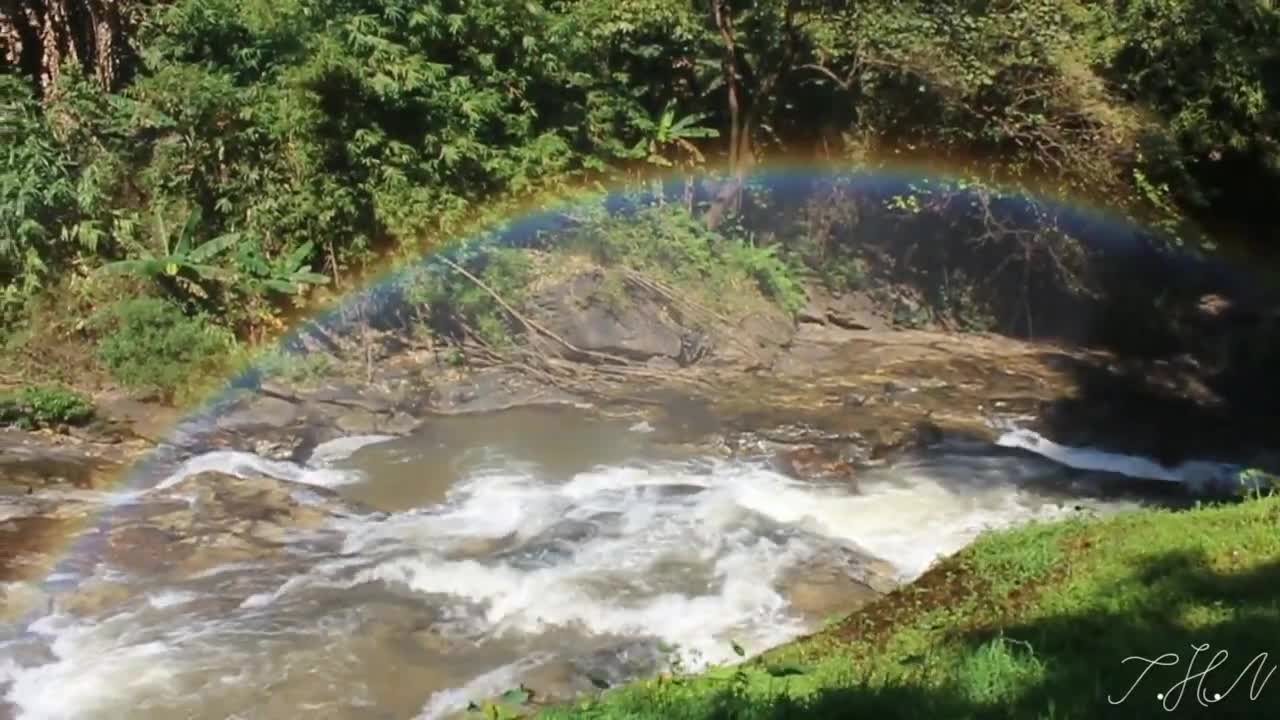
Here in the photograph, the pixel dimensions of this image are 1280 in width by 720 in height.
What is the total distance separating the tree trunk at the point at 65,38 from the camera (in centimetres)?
1543

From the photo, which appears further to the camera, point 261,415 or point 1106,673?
point 261,415

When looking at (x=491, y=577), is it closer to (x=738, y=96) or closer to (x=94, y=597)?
(x=94, y=597)

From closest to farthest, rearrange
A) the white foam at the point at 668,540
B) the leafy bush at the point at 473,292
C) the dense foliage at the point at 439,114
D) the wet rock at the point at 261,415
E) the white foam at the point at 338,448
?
the white foam at the point at 668,540 < the white foam at the point at 338,448 < the wet rock at the point at 261,415 < the dense foliage at the point at 439,114 < the leafy bush at the point at 473,292

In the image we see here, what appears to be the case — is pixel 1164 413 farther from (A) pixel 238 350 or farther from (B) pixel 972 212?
(A) pixel 238 350

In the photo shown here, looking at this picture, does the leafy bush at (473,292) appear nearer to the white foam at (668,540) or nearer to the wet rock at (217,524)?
the white foam at (668,540)

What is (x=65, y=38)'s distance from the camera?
15672 mm

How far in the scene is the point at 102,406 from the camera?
1315 cm

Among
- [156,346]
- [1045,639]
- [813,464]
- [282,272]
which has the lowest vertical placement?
[813,464]

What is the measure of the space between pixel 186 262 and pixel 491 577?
6.46 meters

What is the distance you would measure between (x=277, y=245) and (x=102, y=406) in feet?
9.87

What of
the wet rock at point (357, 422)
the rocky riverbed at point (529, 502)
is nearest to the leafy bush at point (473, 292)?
the rocky riverbed at point (529, 502)

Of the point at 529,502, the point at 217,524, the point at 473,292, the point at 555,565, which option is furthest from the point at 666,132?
Result: the point at 217,524

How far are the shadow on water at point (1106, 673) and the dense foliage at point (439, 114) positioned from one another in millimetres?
11033

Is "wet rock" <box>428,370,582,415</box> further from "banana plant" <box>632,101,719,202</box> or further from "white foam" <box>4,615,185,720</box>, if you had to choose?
"white foam" <box>4,615,185,720</box>
